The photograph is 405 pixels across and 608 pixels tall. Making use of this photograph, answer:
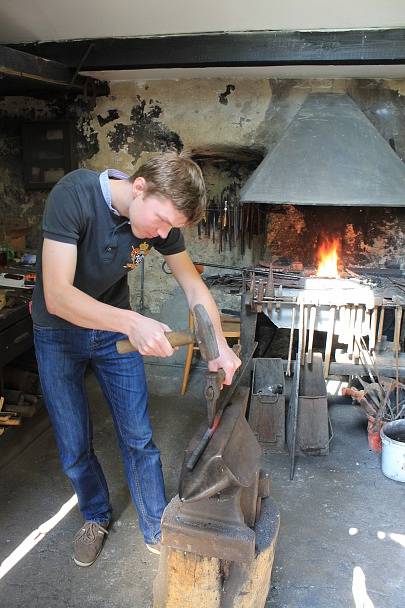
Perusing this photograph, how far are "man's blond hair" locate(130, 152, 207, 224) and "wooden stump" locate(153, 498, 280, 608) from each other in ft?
3.61

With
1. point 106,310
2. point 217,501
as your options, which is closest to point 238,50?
point 106,310

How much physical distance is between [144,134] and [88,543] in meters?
3.34

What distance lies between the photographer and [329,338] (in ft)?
11.8

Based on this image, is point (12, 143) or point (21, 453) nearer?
point (21, 453)

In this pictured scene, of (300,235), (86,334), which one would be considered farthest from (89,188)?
(300,235)

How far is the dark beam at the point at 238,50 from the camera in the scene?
3.35 metres

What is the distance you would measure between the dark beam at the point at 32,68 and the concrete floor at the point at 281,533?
2.25 meters

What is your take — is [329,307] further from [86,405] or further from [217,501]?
[217,501]

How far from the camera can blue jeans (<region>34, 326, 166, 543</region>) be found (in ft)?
6.89

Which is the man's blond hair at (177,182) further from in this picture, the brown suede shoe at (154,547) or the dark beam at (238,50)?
the dark beam at (238,50)

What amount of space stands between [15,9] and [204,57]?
4.07 ft

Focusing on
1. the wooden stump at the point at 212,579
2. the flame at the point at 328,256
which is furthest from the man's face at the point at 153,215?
the flame at the point at 328,256

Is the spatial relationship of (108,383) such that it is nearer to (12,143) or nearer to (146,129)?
(146,129)

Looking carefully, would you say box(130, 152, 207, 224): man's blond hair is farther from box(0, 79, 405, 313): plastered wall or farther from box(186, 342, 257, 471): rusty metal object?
box(0, 79, 405, 313): plastered wall
